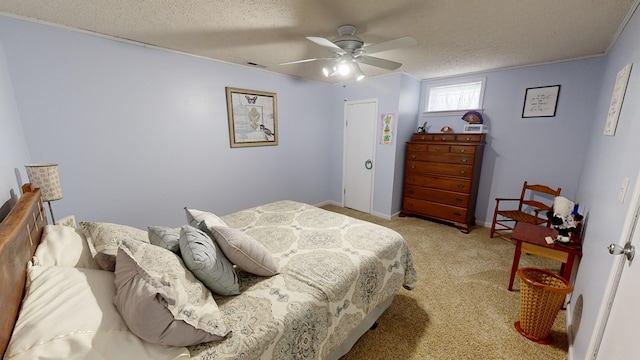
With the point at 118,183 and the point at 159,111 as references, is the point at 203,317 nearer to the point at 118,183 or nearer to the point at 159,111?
the point at 118,183

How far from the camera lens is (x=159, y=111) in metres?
2.55

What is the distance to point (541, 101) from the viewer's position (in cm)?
296

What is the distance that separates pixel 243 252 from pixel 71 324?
0.68 m

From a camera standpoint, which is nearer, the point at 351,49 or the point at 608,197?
the point at 608,197

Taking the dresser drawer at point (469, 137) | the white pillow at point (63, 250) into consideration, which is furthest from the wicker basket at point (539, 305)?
the white pillow at point (63, 250)

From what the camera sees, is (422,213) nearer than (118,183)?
No

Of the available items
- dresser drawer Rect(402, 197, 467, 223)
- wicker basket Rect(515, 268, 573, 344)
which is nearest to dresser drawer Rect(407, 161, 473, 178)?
dresser drawer Rect(402, 197, 467, 223)

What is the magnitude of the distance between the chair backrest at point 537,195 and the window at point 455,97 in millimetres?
1253

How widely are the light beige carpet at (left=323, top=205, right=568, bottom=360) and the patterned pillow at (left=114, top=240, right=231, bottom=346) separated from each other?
1022 mm

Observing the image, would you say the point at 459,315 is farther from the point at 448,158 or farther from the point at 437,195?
the point at 448,158

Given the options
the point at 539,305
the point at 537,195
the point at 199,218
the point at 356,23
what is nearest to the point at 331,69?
the point at 356,23

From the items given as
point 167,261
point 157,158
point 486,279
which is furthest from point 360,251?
point 157,158

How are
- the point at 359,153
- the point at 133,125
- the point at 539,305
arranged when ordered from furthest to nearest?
the point at 359,153
the point at 133,125
the point at 539,305

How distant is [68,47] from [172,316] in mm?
2502
